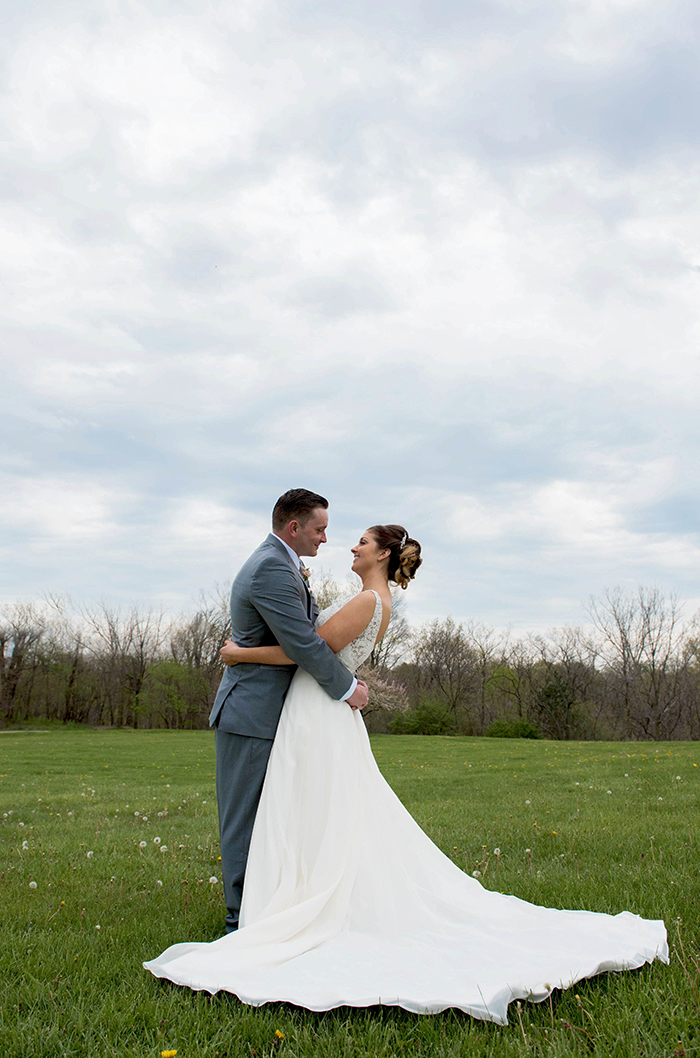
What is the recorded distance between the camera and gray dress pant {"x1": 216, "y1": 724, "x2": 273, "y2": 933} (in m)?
4.57

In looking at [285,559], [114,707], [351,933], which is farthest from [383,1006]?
→ [114,707]

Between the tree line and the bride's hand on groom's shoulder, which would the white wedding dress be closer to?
the bride's hand on groom's shoulder

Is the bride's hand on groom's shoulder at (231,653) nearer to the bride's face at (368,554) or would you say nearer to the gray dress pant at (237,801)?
the gray dress pant at (237,801)

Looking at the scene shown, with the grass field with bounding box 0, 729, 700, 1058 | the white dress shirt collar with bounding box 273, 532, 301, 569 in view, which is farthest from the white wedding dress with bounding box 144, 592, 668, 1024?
the white dress shirt collar with bounding box 273, 532, 301, 569

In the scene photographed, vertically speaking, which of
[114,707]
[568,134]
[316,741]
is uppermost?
[568,134]

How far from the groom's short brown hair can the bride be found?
1.83ft

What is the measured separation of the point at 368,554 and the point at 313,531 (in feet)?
1.70

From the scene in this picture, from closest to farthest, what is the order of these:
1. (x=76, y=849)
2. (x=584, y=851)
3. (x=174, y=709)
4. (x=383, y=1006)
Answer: (x=383, y=1006) → (x=584, y=851) → (x=76, y=849) → (x=174, y=709)

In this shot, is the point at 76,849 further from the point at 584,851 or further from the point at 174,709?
the point at 174,709

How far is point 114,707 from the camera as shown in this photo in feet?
195

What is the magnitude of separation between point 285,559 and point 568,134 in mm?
7786

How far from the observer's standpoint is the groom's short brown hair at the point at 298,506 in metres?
4.86

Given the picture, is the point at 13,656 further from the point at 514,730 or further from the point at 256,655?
the point at 256,655

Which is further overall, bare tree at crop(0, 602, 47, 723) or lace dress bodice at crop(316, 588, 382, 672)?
bare tree at crop(0, 602, 47, 723)
